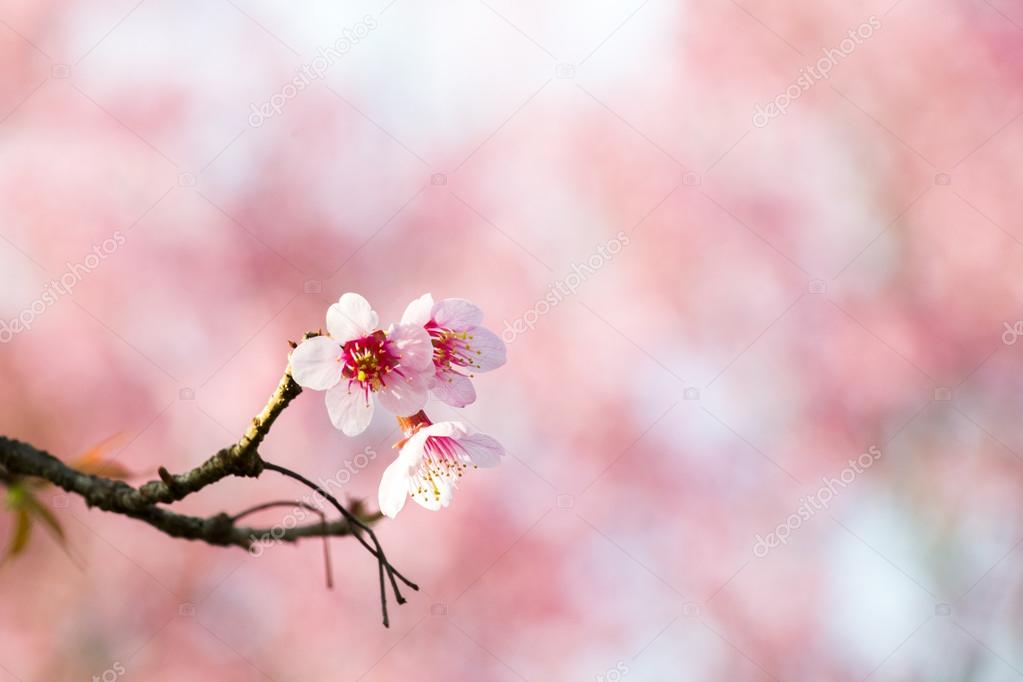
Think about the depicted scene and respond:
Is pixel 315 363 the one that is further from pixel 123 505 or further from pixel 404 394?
pixel 123 505

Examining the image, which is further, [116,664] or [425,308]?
A: [116,664]

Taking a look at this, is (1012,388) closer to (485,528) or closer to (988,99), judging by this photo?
(988,99)

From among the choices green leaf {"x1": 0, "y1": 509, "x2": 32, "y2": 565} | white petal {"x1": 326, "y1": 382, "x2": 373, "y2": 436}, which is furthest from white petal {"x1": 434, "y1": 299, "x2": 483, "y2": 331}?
green leaf {"x1": 0, "y1": 509, "x2": 32, "y2": 565}

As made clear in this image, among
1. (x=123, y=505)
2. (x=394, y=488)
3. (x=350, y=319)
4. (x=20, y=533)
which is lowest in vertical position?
(x=20, y=533)

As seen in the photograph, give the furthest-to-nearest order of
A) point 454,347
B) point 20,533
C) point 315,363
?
point 20,533 < point 454,347 < point 315,363

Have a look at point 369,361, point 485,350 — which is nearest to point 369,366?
point 369,361

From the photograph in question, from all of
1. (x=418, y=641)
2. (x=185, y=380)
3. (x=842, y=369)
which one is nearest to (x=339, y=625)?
(x=418, y=641)
